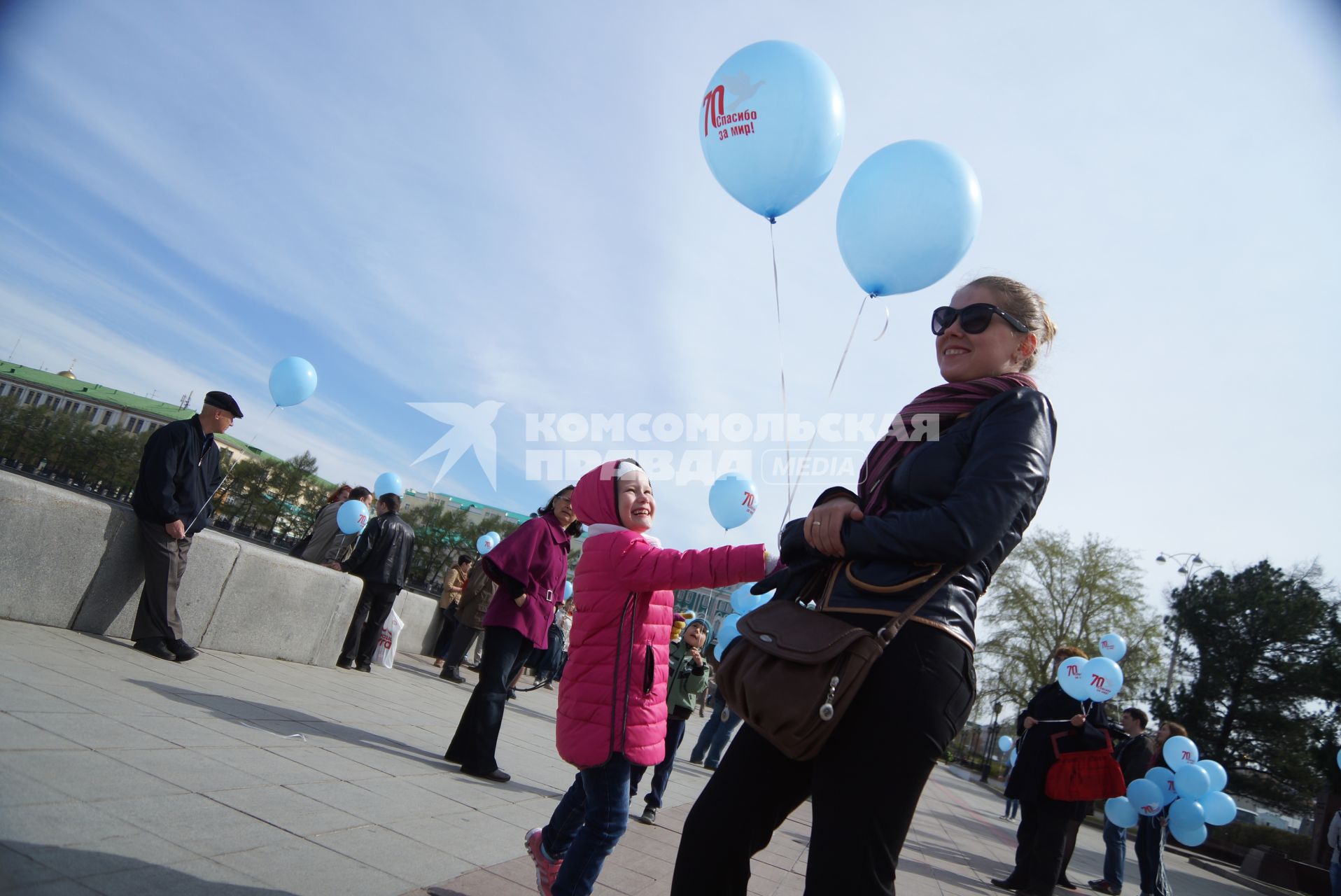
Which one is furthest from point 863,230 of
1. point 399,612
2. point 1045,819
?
point 399,612

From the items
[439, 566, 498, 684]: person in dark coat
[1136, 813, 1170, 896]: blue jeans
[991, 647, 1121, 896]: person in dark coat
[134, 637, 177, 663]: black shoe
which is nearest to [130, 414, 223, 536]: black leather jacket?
[134, 637, 177, 663]: black shoe

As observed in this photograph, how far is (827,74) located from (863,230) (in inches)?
53.3

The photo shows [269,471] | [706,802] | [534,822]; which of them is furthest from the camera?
[269,471]

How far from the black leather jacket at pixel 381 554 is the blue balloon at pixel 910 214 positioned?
17.9 ft

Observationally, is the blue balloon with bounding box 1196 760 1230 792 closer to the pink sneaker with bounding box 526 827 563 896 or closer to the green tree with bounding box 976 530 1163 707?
the pink sneaker with bounding box 526 827 563 896

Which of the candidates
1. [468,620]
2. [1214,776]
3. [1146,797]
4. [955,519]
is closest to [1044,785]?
[1146,797]

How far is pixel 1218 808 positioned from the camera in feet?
26.5

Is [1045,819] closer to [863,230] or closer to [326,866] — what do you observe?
[863,230]

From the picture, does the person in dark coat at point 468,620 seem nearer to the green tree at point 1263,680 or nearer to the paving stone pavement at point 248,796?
the paving stone pavement at point 248,796

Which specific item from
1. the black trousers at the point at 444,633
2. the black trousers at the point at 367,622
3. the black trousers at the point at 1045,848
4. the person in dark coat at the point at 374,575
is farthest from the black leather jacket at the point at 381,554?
the black trousers at the point at 1045,848

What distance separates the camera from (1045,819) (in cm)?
644

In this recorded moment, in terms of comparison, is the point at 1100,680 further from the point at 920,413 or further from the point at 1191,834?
the point at 920,413

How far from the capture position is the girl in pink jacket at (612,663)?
2594mm

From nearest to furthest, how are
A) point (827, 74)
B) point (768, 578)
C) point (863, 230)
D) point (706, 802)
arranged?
point (706, 802), point (768, 578), point (863, 230), point (827, 74)
